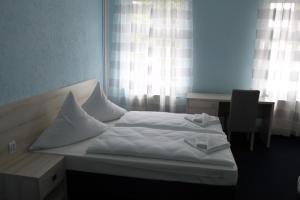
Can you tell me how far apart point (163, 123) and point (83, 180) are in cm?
122

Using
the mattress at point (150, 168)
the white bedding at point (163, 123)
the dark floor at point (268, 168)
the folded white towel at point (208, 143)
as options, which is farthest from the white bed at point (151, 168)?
the white bedding at point (163, 123)

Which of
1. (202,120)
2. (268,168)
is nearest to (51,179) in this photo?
(202,120)

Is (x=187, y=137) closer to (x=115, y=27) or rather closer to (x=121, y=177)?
(x=121, y=177)

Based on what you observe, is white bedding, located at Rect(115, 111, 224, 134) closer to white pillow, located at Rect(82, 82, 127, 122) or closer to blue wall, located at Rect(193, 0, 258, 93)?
white pillow, located at Rect(82, 82, 127, 122)

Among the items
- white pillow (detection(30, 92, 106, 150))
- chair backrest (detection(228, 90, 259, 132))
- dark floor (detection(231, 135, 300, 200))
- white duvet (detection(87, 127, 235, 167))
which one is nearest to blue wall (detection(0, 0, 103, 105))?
white pillow (detection(30, 92, 106, 150))

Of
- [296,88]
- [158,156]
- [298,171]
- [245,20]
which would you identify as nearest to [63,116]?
[158,156]

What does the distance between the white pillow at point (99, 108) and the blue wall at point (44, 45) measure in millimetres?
349

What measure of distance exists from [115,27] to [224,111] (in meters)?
2.21

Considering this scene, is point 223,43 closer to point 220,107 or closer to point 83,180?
point 220,107

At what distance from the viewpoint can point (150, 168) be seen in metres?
2.50

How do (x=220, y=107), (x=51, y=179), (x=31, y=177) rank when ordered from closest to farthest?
(x=31, y=177) → (x=51, y=179) → (x=220, y=107)

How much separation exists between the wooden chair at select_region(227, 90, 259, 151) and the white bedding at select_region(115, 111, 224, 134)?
56cm

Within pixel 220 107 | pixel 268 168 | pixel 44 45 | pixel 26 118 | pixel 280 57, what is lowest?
pixel 268 168

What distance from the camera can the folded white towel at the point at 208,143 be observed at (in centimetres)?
267
